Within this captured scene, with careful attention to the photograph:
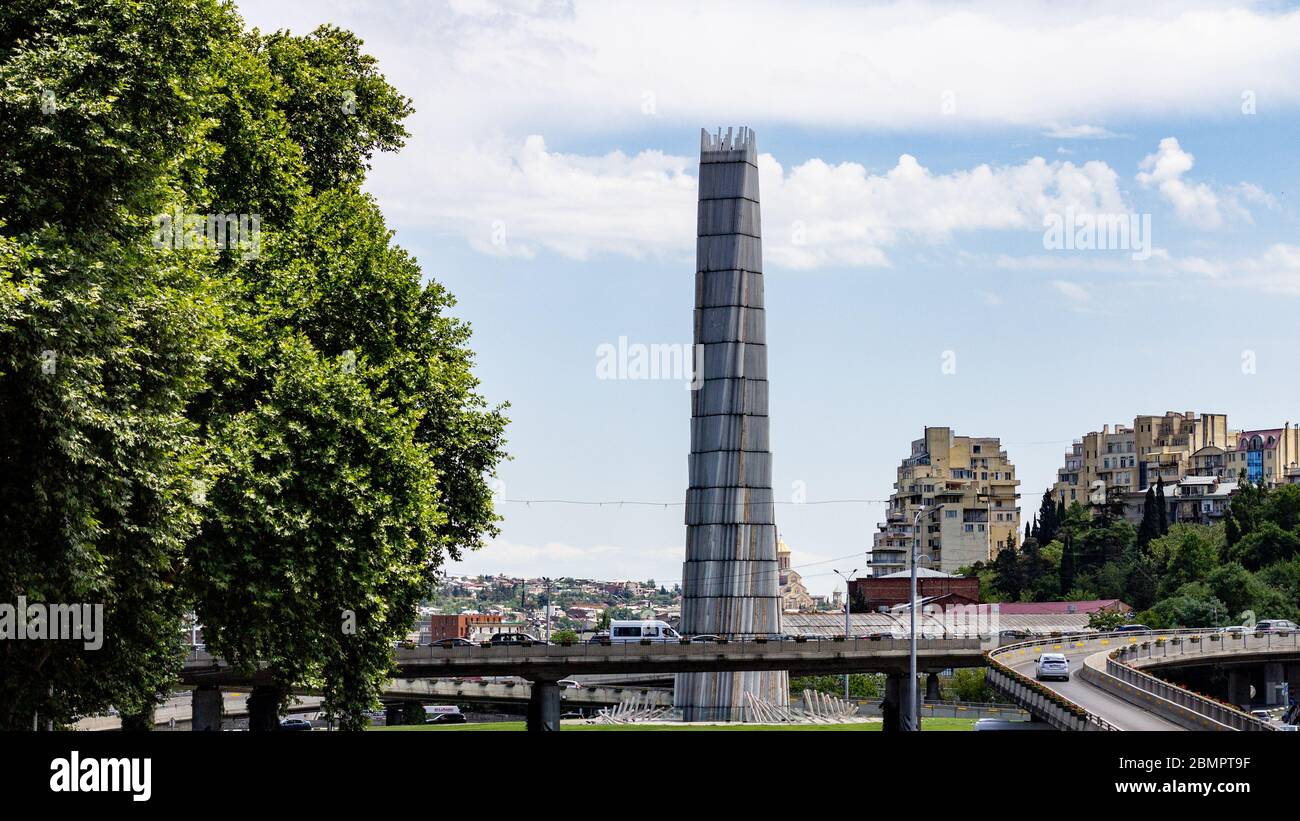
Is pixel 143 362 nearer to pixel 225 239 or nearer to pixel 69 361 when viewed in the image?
pixel 69 361

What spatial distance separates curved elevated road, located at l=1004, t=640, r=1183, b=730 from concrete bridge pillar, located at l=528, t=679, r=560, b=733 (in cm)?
2188

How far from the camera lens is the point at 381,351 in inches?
1807

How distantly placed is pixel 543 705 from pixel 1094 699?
25.8m

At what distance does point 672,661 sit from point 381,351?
37719 mm

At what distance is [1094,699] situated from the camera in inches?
2660

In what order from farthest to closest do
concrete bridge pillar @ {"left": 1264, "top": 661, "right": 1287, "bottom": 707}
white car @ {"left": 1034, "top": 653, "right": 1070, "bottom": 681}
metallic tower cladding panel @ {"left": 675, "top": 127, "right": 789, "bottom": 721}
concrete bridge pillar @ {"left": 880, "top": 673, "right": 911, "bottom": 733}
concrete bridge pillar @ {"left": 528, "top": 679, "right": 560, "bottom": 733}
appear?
concrete bridge pillar @ {"left": 1264, "top": 661, "right": 1287, "bottom": 707}
metallic tower cladding panel @ {"left": 675, "top": 127, "right": 789, "bottom": 721}
concrete bridge pillar @ {"left": 880, "top": 673, "right": 911, "bottom": 733}
concrete bridge pillar @ {"left": 528, "top": 679, "right": 560, "bottom": 733}
white car @ {"left": 1034, "top": 653, "right": 1070, "bottom": 681}

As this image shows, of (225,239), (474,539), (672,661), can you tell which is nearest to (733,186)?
(672,661)

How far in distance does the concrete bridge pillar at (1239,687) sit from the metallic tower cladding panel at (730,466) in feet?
137

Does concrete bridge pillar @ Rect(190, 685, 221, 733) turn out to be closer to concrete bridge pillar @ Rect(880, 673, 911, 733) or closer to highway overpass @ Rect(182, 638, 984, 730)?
highway overpass @ Rect(182, 638, 984, 730)

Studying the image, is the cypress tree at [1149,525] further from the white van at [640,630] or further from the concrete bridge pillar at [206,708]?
the concrete bridge pillar at [206,708]

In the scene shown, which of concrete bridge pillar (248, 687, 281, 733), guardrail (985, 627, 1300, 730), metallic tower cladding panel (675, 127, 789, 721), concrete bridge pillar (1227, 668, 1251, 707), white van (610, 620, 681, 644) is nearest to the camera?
concrete bridge pillar (248, 687, 281, 733)

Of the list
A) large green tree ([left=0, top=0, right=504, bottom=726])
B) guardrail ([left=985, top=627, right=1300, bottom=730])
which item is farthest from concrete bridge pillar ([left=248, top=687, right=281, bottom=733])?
guardrail ([left=985, top=627, right=1300, bottom=730])

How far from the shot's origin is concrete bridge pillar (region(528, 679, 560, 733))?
262ft

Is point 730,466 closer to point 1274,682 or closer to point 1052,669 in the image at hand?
point 1052,669
